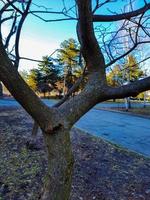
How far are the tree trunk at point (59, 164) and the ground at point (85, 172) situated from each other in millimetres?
1405

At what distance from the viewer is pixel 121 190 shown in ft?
14.7

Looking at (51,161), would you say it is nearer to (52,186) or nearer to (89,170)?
(52,186)

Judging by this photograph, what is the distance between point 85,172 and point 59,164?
2.61 meters

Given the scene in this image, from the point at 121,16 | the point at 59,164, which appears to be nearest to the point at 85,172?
the point at 59,164

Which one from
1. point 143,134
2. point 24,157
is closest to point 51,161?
point 24,157

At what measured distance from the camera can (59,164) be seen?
8.66 ft

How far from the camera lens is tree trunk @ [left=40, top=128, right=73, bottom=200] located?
2.65 m

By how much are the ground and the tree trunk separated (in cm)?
141

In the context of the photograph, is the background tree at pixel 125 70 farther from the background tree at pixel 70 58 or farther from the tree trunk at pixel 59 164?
the tree trunk at pixel 59 164

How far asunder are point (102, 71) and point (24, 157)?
3.40 metres

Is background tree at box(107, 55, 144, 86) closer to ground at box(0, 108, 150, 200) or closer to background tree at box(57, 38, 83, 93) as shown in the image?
background tree at box(57, 38, 83, 93)

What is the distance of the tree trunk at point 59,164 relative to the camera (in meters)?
2.65

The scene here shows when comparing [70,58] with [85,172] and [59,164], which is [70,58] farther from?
[85,172]

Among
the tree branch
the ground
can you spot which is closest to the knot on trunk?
the tree branch
